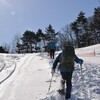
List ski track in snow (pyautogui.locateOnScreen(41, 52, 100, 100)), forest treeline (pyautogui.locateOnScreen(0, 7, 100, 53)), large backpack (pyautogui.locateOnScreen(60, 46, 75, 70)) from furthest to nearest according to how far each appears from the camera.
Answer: forest treeline (pyautogui.locateOnScreen(0, 7, 100, 53)) < ski track in snow (pyautogui.locateOnScreen(41, 52, 100, 100)) < large backpack (pyautogui.locateOnScreen(60, 46, 75, 70))

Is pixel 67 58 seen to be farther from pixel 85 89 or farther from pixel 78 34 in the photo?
pixel 78 34

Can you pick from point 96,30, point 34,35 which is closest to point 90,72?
point 96,30

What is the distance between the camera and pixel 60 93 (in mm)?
10195

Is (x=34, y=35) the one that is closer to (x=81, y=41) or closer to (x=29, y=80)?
(x=81, y=41)

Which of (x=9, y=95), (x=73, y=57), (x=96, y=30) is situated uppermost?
(x=96, y=30)

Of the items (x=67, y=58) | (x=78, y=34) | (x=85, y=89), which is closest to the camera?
(x=67, y=58)

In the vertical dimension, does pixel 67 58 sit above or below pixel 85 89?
above

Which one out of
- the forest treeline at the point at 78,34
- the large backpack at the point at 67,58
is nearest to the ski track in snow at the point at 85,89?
the large backpack at the point at 67,58

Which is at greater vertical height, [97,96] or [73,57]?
[73,57]

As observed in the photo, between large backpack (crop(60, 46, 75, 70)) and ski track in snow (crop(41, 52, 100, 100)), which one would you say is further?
ski track in snow (crop(41, 52, 100, 100))

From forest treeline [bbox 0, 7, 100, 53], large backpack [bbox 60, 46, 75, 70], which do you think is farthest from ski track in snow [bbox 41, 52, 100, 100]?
forest treeline [bbox 0, 7, 100, 53]

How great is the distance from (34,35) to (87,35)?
63.3 feet

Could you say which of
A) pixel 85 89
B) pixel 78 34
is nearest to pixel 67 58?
pixel 85 89

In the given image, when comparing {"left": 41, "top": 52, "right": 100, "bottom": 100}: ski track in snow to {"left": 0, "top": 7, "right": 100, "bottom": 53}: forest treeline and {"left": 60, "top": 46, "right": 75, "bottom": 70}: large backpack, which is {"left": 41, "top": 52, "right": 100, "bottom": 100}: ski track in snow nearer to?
{"left": 60, "top": 46, "right": 75, "bottom": 70}: large backpack
